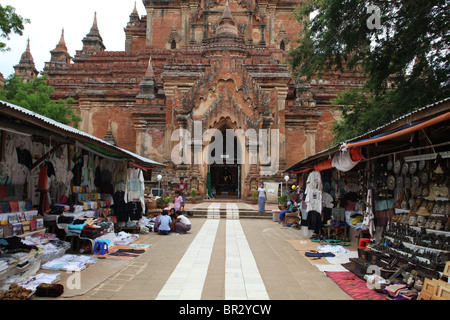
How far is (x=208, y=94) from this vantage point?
20625mm

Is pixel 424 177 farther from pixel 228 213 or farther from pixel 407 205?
pixel 228 213

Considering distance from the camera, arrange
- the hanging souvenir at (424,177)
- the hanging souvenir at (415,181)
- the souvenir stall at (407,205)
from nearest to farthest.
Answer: the souvenir stall at (407,205), the hanging souvenir at (424,177), the hanging souvenir at (415,181)

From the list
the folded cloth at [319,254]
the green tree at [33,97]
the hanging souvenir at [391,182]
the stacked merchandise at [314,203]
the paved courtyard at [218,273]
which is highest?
the green tree at [33,97]

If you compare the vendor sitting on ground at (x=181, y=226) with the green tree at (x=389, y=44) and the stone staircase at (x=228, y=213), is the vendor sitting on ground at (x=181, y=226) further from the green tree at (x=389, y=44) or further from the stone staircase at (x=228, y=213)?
the green tree at (x=389, y=44)

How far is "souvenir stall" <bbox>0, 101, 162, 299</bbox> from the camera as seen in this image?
20.6ft

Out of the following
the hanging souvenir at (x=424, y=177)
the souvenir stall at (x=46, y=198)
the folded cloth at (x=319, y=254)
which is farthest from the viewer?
the folded cloth at (x=319, y=254)

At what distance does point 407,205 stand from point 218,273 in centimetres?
417

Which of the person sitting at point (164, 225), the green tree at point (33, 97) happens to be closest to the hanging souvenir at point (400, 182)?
the person sitting at point (164, 225)

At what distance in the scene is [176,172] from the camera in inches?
795

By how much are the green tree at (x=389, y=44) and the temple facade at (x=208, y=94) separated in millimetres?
6310

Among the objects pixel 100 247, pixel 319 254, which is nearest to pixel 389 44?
pixel 319 254

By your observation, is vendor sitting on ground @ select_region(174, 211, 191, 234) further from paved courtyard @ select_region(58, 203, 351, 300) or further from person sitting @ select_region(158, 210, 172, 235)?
paved courtyard @ select_region(58, 203, 351, 300)

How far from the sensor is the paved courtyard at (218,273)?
225 inches

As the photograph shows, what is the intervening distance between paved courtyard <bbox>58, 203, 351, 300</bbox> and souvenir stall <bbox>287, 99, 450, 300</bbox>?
112 cm
